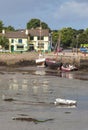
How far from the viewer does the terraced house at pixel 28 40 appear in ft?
383

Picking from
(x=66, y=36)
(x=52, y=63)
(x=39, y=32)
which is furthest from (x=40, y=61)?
(x=66, y=36)

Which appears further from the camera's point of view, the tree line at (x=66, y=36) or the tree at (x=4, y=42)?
the tree line at (x=66, y=36)

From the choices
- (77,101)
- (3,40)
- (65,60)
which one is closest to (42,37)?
(3,40)

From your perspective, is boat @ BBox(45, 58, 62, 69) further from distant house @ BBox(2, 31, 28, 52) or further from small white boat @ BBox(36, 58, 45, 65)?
distant house @ BBox(2, 31, 28, 52)

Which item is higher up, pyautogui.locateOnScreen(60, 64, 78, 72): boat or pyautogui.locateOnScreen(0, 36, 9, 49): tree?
pyautogui.locateOnScreen(0, 36, 9, 49): tree

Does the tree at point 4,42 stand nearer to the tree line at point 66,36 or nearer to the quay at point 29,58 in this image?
the tree line at point 66,36

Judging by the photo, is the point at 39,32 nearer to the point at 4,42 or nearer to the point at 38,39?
the point at 38,39

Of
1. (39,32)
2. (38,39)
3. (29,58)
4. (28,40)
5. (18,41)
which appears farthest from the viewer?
(38,39)

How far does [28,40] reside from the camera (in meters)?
118

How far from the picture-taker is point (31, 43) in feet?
391

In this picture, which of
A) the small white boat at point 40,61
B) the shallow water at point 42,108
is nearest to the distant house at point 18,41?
the small white boat at point 40,61

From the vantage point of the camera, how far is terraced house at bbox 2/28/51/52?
117 m

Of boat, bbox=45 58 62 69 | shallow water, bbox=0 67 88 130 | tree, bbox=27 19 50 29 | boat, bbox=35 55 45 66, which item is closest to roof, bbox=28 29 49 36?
boat, bbox=35 55 45 66

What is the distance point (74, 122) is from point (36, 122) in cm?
205
